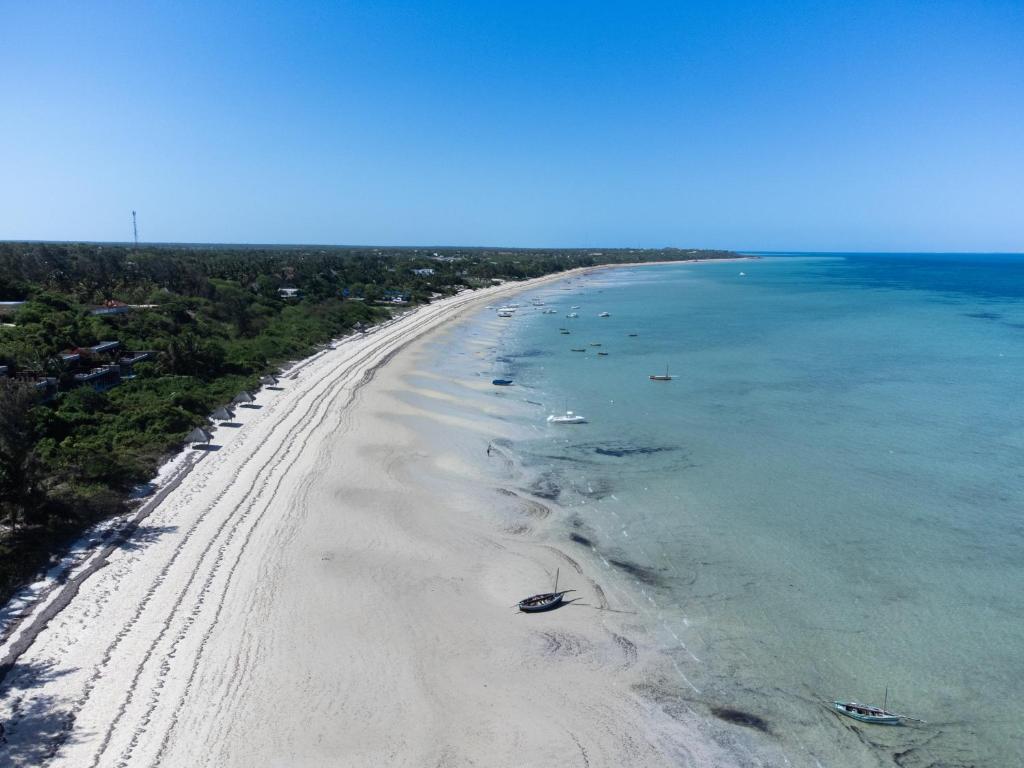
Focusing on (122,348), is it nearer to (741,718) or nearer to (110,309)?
(110,309)

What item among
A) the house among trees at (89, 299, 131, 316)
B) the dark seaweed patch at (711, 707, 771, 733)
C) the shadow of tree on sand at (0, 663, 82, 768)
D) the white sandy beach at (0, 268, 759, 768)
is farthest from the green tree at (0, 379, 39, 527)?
the house among trees at (89, 299, 131, 316)

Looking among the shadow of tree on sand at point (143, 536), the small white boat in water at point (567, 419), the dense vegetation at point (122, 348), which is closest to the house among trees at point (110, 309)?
the dense vegetation at point (122, 348)

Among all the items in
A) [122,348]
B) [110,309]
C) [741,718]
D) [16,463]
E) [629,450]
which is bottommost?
[741,718]

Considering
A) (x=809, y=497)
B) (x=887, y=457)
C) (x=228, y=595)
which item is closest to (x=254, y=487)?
(x=228, y=595)

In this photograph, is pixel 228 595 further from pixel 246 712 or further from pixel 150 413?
pixel 150 413

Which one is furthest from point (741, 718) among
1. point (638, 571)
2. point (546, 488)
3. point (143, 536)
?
point (143, 536)
